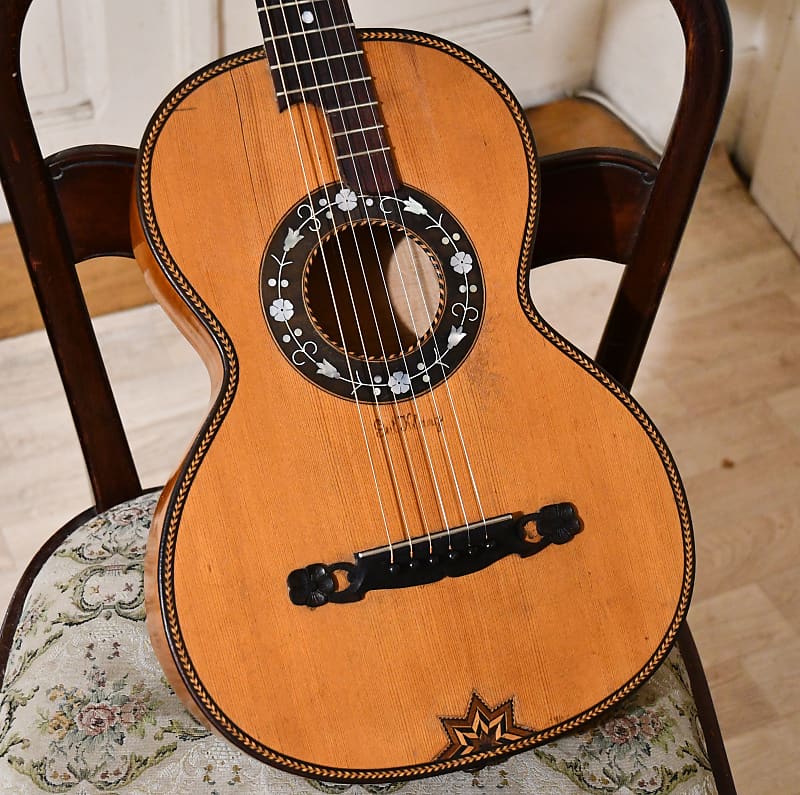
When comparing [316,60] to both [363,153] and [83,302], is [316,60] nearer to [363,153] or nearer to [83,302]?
[363,153]

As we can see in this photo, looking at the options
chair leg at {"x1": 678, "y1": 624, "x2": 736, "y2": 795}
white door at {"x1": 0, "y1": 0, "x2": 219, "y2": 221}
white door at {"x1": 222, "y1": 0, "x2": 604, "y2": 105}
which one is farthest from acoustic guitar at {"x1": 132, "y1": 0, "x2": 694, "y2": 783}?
white door at {"x1": 222, "y1": 0, "x2": 604, "y2": 105}

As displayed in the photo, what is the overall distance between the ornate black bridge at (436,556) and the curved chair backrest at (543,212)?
0.76 ft

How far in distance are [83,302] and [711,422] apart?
118cm

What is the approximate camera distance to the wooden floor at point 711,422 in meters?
1.46

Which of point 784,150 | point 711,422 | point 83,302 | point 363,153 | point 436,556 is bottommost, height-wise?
point 711,422

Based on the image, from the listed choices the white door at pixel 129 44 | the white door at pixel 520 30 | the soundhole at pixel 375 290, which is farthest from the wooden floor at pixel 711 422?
the soundhole at pixel 375 290

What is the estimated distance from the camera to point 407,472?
76cm

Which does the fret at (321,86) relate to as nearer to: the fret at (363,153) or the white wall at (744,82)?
the fret at (363,153)

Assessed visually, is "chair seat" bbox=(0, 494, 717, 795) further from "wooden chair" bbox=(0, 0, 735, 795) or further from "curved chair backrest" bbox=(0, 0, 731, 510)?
"curved chair backrest" bbox=(0, 0, 731, 510)

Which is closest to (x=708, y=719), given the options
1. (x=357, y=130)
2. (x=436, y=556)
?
(x=436, y=556)

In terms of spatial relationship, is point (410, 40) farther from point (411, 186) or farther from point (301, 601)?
point (301, 601)

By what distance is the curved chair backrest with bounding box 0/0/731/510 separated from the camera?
2.51 feet

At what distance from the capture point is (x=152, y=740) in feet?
2.64

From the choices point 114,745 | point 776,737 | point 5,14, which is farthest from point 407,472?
point 776,737
